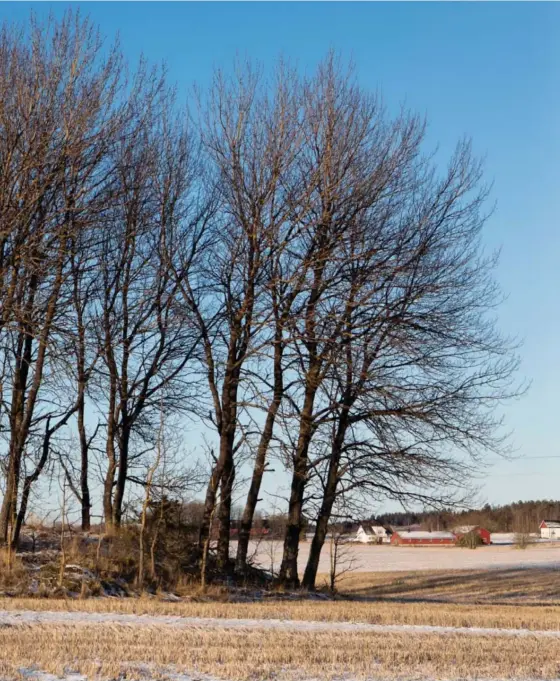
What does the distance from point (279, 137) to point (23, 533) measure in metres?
11.3

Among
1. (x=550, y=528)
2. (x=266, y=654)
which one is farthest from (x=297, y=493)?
(x=550, y=528)

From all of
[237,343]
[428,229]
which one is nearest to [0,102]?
[237,343]

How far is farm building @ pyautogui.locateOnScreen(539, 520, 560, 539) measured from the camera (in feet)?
432

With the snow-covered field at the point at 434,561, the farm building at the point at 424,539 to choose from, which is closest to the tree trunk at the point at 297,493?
the snow-covered field at the point at 434,561

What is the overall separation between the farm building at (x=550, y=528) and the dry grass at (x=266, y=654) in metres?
127

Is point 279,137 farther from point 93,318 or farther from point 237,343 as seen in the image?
point 93,318

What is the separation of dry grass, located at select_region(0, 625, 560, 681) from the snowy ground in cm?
62

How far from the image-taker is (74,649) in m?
9.78

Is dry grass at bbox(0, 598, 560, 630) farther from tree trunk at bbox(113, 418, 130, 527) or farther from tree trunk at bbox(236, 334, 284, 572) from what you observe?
tree trunk at bbox(113, 418, 130, 527)

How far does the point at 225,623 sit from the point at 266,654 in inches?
125

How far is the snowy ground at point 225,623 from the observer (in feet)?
40.4

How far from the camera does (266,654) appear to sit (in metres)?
10.0

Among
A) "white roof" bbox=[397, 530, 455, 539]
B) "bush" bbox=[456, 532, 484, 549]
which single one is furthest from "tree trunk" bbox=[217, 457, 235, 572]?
"white roof" bbox=[397, 530, 455, 539]

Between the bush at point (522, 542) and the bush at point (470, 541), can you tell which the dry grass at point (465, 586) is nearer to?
the bush at point (522, 542)
